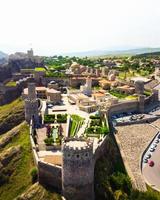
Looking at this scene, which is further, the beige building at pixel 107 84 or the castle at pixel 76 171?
the beige building at pixel 107 84

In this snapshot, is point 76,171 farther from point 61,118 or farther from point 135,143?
point 61,118

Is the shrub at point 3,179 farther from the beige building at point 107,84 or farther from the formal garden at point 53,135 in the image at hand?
the beige building at point 107,84

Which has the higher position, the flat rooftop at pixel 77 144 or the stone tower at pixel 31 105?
the flat rooftop at pixel 77 144

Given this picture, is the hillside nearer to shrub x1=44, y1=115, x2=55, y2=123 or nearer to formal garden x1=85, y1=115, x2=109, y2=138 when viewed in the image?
shrub x1=44, y1=115, x2=55, y2=123

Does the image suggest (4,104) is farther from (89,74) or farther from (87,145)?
(87,145)

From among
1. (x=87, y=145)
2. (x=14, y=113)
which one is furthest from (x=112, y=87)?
(x=87, y=145)

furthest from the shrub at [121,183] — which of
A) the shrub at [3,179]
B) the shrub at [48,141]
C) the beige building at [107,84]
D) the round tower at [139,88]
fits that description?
the beige building at [107,84]

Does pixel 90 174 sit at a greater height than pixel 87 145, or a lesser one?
lesser

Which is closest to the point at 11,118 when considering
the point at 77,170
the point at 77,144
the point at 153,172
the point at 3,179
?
the point at 3,179
